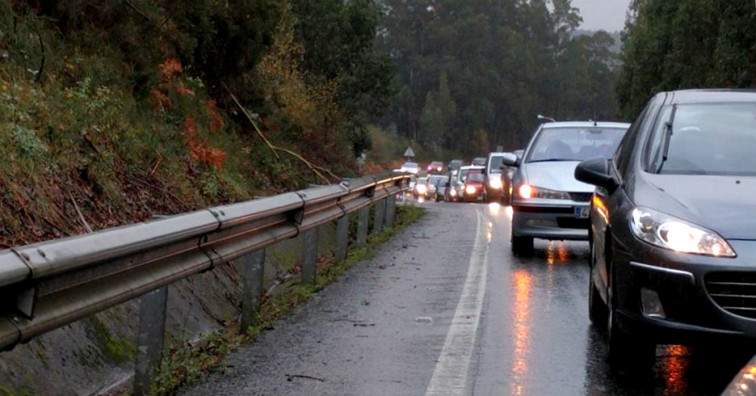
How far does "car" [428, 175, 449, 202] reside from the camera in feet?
193

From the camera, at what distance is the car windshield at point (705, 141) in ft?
24.2

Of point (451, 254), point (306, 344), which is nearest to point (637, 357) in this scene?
point (306, 344)

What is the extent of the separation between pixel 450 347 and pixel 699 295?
209 cm

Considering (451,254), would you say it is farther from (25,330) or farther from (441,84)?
(441,84)

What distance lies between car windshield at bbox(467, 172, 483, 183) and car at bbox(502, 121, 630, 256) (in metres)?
32.2

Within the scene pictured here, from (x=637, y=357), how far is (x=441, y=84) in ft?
369

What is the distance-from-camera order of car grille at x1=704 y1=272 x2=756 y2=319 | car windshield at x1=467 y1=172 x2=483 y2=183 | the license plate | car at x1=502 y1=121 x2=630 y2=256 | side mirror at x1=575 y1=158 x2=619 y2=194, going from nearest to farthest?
car grille at x1=704 y1=272 x2=756 y2=319 < side mirror at x1=575 y1=158 x2=619 y2=194 < the license plate < car at x1=502 y1=121 x2=630 y2=256 < car windshield at x1=467 y1=172 x2=483 y2=183

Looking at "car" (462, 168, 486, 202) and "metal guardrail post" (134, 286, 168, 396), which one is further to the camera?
"car" (462, 168, 486, 202)

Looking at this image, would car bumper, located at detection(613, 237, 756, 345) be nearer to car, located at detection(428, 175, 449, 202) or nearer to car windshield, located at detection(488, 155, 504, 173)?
car windshield, located at detection(488, 155, 504, 173)

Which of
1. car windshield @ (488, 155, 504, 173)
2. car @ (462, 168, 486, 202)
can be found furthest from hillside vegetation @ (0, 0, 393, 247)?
car @ (462, 168, 486, 202)

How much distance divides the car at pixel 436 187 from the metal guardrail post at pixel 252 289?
161 ft

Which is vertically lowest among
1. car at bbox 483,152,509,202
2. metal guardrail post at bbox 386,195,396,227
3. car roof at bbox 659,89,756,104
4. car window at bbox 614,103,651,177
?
car at bbox 483,152,509,202

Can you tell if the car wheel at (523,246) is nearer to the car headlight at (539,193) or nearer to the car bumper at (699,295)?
the car headlight at (539,193)

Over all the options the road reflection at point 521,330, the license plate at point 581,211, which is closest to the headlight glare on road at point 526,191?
the license plate at point 581,211
